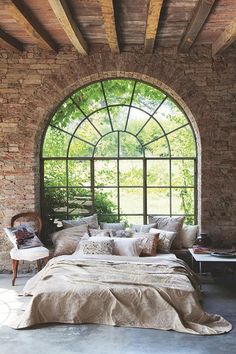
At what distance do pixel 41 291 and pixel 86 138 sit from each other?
333 cm

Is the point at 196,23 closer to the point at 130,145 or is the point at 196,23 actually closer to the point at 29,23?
the point at 29,23

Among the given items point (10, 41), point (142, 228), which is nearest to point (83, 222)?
point (142, 228)

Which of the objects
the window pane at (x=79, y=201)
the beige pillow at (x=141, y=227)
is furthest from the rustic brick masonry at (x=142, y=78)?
the beige pillow at (x=141, y=227)

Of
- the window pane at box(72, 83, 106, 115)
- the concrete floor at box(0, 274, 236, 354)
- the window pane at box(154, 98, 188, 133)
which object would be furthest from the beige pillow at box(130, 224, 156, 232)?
the concrete floor at box(0, 274, 236, 354)

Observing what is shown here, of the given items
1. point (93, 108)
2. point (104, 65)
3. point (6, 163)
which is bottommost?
point (6, 163)

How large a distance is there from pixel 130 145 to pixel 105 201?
42.0 inches

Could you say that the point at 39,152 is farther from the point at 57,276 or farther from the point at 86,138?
the point at 57,276

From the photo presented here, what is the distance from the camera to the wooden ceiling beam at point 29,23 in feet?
16.4

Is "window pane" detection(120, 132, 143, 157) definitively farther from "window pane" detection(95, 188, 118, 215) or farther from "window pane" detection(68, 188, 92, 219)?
"window pane" detection(68, 188, 92, 219)

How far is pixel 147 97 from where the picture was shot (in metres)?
7.60

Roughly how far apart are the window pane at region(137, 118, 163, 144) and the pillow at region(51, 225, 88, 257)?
6.00ft

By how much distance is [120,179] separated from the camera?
7.71 m

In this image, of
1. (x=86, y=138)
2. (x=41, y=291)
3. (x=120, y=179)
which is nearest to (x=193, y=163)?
(x=120, y=179)

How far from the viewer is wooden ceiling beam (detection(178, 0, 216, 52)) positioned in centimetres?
493
